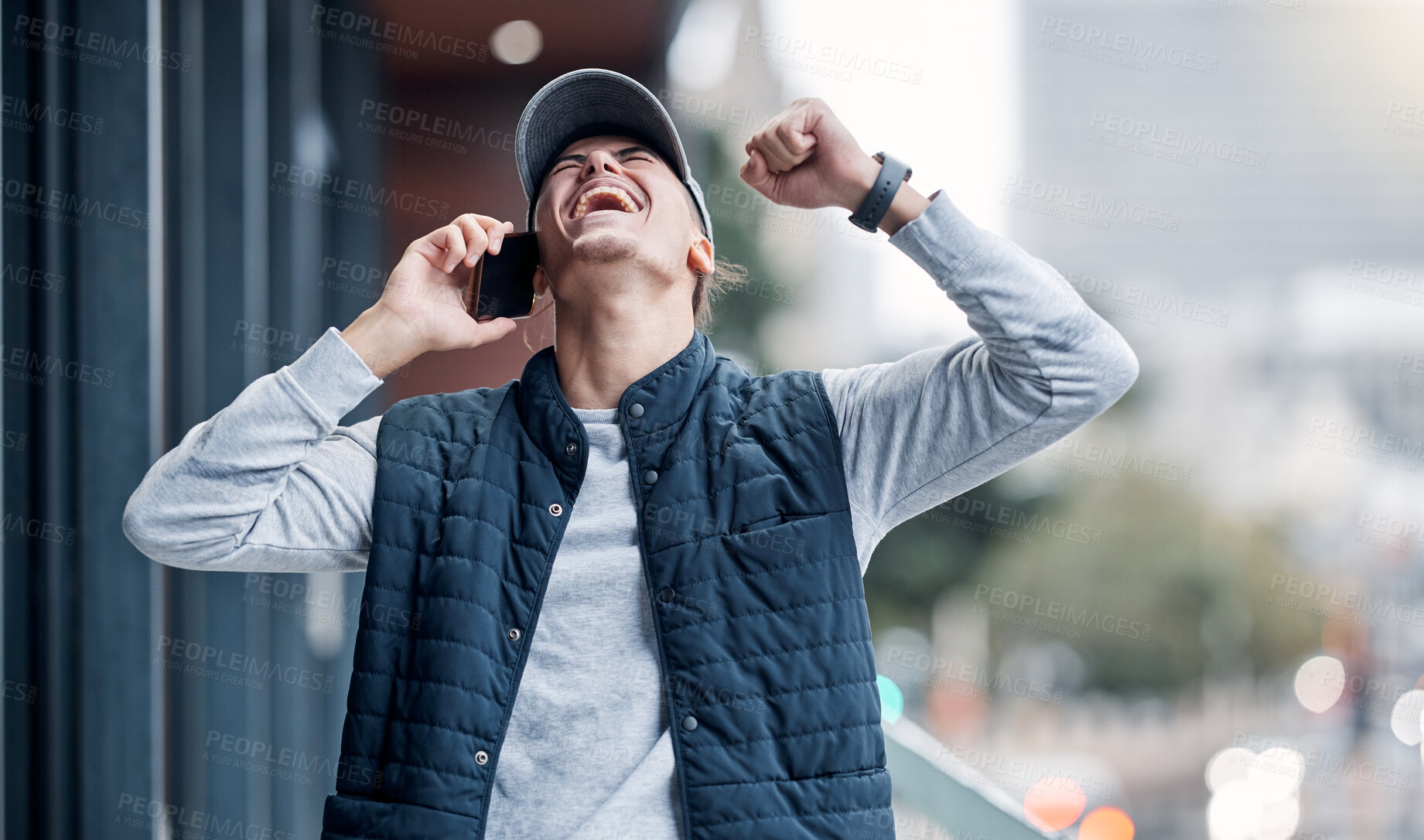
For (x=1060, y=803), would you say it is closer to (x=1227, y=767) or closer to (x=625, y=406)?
(x=1227, y=767)

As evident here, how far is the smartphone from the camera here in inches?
42.4

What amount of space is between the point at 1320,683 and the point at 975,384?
4722mm

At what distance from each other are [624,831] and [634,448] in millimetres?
386

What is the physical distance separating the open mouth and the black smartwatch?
32cm

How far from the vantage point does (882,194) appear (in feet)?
2.98

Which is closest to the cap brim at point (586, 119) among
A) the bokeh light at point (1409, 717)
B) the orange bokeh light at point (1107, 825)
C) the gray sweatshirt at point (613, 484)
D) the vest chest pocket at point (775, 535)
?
the gray sweatshirt at point (613, 484)

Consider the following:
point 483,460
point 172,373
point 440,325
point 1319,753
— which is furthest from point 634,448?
point 1319,753

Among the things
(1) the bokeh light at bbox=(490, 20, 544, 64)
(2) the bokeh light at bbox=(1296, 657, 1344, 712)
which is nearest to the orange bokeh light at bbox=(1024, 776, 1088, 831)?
(2) the bokeh light at bbox=(1296, 657, 1344, 712)

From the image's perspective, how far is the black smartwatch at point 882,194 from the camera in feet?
2.98

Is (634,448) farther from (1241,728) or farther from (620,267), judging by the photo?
(1241,728)

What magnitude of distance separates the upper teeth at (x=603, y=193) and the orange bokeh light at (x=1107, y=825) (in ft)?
16.0

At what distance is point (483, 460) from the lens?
39.0 inches

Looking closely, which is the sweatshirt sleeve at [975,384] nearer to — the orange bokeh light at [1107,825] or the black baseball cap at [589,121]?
the black baseball cap at [589,121]

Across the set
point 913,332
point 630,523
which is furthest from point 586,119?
point 913,332
